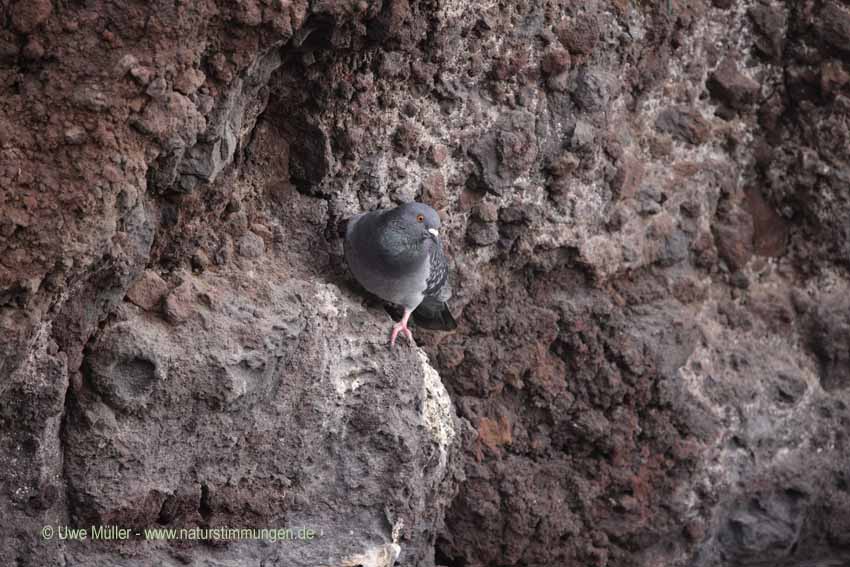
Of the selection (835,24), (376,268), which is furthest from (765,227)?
(376,268)

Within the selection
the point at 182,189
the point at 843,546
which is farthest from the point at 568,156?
the point at 843,546

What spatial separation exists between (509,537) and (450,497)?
37 cm

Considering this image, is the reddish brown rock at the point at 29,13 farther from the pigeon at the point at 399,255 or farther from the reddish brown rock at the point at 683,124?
the reddish brown rock at the point at 683,124

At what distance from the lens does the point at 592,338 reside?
15.8 feet

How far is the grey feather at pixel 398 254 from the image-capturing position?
397 cm

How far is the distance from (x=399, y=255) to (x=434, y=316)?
1.82 feet

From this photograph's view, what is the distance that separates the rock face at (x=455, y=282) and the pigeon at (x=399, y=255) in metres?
0.12

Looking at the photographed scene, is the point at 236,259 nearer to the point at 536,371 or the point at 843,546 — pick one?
the point at 536,371

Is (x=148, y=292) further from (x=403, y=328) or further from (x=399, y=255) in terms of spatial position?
(x=403, y=328)

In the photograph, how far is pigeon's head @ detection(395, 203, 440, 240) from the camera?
3.98 m

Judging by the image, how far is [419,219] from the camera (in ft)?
13.1

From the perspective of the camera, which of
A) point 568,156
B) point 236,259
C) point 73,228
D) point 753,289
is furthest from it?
point 753,289

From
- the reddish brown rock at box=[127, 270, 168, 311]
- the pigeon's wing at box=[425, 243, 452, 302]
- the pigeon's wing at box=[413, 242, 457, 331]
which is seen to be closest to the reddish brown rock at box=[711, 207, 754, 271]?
the pigeon's wing at box=[413, 242, 457, 331]

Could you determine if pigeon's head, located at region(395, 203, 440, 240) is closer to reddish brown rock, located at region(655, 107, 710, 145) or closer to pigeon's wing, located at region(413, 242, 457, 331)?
pigeon's wing, located at region(413, 242, 457, 331)
